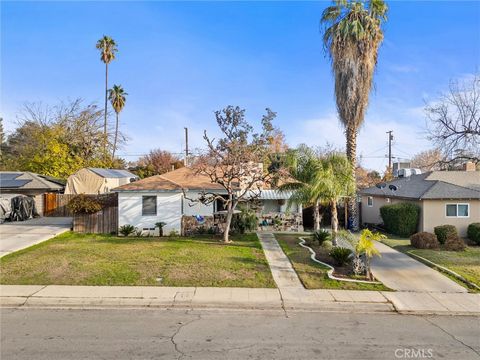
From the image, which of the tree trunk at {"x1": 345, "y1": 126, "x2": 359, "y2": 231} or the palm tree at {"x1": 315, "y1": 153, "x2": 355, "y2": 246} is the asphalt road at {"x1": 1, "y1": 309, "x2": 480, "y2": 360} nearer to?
the palm tree at {"x1": 315, "y1": 153, "x2": 355, "y2": 246}

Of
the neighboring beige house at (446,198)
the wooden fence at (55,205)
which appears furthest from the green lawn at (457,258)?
the wooden fence at (55,205)

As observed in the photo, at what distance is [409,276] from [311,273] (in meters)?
3.21

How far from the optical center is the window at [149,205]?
1958 centimetres

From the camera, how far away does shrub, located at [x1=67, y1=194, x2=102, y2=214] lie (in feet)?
63.4

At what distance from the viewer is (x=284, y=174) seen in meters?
16.8

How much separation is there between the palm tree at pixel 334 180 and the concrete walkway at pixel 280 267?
2.66 metres

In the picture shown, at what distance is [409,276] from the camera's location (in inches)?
455

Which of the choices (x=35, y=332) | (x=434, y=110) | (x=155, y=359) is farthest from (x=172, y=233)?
(x=434, y=110)

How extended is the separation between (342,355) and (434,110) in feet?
52.4

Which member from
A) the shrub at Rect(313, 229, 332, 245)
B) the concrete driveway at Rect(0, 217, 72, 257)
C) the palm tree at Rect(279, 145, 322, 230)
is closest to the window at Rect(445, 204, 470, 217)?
the shrub at Rect(313, 229, 332, 245)

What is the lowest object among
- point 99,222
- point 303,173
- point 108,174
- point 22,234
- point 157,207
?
point 22,234

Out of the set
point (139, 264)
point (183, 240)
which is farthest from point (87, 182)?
point (139, 264)

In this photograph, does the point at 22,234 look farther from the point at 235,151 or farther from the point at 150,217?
the point at 235,151

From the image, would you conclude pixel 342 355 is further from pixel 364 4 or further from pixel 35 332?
pixel 364 4
